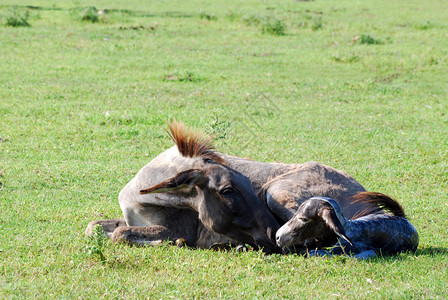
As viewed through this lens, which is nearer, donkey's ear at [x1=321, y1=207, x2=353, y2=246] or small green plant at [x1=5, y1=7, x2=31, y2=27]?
donkey's ear at [x1=321, y1=207, x2=353, y2=246]

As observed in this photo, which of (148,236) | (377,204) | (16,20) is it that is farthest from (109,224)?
(16,20)

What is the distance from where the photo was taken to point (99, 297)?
15.3 ft

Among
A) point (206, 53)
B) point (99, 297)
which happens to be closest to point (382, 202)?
point (99, 297)

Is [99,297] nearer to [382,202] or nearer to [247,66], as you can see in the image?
[382,202]

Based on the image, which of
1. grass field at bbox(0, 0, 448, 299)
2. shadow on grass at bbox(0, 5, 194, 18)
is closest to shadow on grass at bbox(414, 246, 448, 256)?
grass field at bbox(0, 0, 448, 299)

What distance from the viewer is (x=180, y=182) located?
5684 millimetres

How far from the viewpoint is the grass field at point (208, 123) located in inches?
203

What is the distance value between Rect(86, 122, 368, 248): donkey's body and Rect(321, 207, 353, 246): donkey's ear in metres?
0.69

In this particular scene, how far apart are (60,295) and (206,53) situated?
1325cm

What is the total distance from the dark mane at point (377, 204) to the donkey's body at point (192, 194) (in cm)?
6

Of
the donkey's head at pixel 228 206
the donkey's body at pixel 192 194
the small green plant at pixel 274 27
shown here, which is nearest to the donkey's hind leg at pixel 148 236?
the donkey's body at pixel 192 194

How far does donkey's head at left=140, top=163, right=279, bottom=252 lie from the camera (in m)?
5.71

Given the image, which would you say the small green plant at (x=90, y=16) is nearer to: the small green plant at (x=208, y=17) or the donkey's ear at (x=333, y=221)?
the small green plant at (x=208, y=17)

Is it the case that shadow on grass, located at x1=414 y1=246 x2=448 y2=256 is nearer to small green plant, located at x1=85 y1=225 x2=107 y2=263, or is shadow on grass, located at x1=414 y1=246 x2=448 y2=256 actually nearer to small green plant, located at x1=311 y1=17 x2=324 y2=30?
small green plant, located at x1=85 y1=225 x2=107 y2=263
